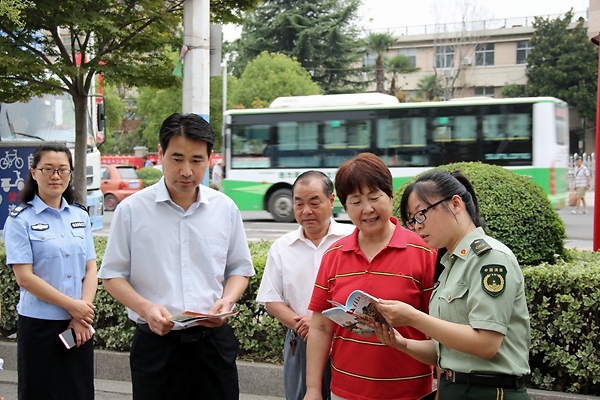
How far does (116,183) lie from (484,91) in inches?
1100

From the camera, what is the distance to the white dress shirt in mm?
2867

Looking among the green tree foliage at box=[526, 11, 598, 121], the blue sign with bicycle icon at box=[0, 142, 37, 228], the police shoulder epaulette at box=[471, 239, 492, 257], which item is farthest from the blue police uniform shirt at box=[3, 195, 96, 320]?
the green tree foliage at box=[526, 11, 598, 121]

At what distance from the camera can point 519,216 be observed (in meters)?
4.75

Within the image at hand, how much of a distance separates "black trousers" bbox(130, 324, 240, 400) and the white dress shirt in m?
0.13

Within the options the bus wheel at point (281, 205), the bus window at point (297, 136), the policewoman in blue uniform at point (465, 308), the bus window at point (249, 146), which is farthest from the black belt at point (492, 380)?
the bus window at point (249, 146)

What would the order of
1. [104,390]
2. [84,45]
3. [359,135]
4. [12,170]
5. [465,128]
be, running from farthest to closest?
1. [359,135]
2. [465,128]
3. [12,170]
4. [84,45]
5. [104,390]

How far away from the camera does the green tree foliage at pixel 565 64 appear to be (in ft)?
125

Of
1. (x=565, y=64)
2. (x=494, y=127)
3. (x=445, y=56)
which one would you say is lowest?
(x=494, y=127)

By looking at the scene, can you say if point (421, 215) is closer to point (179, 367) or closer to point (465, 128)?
point (179, 367)

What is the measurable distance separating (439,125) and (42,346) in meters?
13.2

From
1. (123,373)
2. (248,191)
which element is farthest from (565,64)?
(123,373)

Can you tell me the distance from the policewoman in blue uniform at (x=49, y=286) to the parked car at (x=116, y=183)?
1884 centimetres

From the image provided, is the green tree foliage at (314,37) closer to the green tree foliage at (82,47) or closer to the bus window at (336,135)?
the bus window at (336,135)

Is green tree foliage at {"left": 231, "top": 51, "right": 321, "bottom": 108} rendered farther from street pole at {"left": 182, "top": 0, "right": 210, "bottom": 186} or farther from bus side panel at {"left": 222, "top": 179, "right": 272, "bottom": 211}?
street pole at {"left": 182, "top": 0, "right": 210, "bottom": 186}
